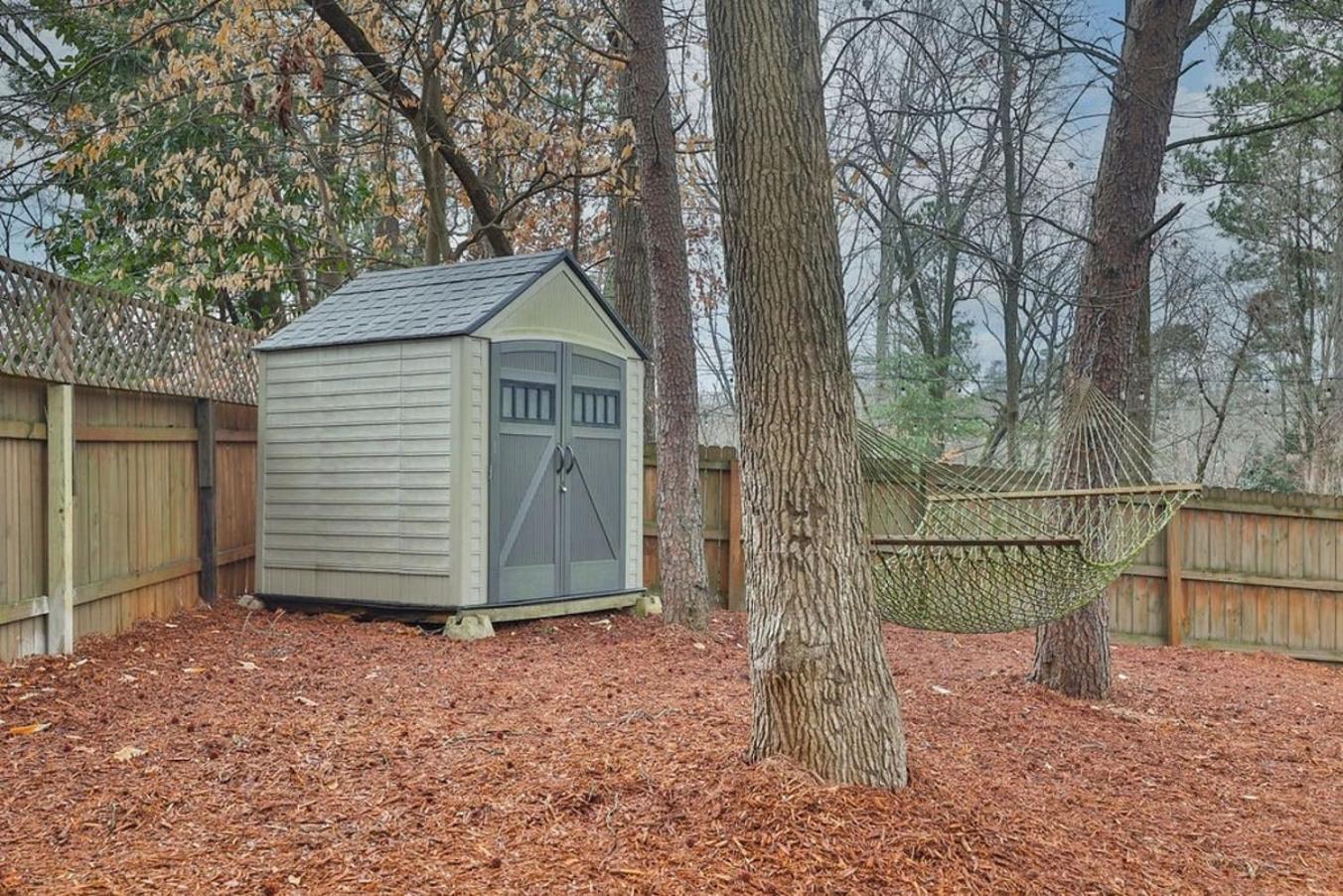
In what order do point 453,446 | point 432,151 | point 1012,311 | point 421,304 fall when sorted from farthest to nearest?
point 1012,311
point 432,151
point 421,304
point 453,446

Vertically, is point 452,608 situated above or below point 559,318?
below

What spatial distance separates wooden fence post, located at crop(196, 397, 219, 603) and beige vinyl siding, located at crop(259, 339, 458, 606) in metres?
0.29

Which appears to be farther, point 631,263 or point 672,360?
point 631,263

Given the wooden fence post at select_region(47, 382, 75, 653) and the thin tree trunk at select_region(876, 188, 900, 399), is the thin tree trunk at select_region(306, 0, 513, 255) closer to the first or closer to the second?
the wooden fence post at select_region(47, 382, 75, 653)

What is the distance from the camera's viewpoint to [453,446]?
550 cm

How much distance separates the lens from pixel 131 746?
3268 millimetres

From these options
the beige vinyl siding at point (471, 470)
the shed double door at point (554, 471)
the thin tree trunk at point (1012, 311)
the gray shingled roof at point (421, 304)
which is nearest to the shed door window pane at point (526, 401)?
the shed double door at point (554, 471)

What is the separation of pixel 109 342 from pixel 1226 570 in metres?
7.43

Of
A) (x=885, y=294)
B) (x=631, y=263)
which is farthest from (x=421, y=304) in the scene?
(x=885, y=294)

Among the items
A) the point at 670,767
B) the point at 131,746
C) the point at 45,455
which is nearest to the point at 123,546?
the point at 45,455

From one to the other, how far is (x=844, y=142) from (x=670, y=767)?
10650 millimetres

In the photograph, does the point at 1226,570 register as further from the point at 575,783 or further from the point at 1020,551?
the point at 575,783

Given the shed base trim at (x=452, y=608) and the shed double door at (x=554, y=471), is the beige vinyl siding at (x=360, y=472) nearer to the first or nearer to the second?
the shed base trim at (x=452, y=608)

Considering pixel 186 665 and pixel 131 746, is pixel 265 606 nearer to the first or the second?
pixel 186 665
